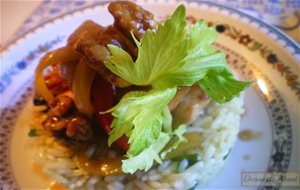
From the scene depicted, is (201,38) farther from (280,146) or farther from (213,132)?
(280,146)

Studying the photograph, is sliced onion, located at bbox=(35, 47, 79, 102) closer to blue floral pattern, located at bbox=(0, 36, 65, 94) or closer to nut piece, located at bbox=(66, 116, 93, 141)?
nut piece, located at bbox=(66, 116, 93, 141)

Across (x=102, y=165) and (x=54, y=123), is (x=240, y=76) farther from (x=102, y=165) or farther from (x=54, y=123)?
(x=54, y=123)

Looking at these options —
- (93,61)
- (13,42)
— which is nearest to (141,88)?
(93,61)

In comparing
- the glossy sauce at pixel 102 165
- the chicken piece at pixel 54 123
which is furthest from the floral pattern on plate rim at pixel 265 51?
the chicken piece at pixel 54 123

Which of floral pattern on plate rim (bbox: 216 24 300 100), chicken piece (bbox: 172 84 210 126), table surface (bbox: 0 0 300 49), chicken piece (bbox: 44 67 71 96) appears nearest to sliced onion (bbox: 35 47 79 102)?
chicken piece (bbox: 44 67 71 96)

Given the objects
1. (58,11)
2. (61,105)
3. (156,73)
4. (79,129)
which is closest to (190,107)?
(156,73)
